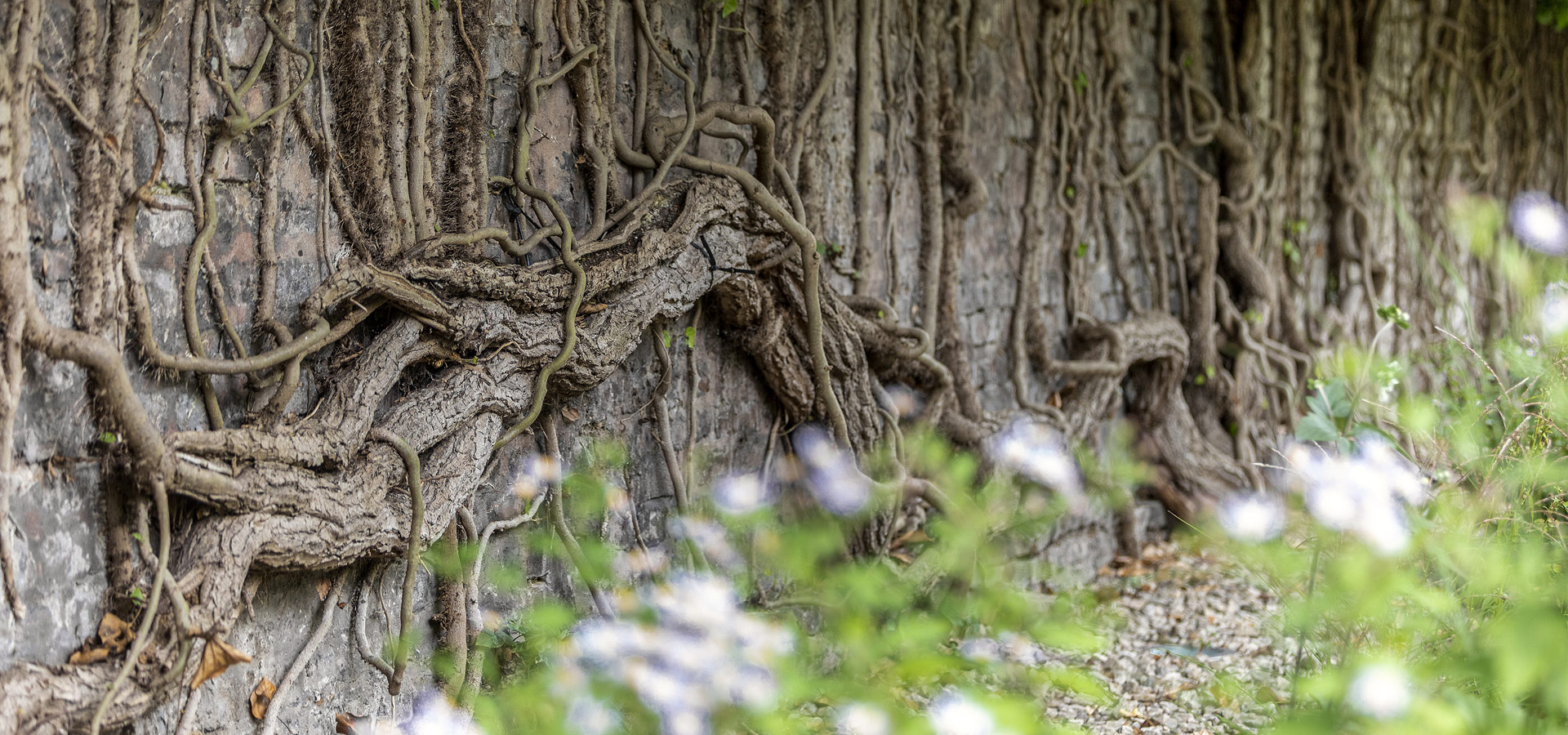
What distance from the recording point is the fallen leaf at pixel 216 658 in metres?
1.53

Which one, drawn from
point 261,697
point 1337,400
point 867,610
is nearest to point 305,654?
point 261,697

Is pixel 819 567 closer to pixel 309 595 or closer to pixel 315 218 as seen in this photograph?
pixel 309 595

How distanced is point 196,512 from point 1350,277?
4226mm

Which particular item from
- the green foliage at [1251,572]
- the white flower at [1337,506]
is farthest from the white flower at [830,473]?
the white flower at [1337,506]

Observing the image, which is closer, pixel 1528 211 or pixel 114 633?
pixel 114 633

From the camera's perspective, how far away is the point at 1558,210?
5164 millimetres

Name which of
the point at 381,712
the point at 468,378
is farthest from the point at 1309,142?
the point at 381,712

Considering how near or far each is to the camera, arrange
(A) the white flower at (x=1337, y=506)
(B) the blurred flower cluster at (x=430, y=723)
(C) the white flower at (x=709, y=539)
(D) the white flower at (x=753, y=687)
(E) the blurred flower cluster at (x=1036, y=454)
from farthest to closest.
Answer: (E) the blurred flower cluster at (x=1036, y=454)
(C) the white flower at (x=709, y=539)
(B) the blurred flower cluster at (x=430, y=723)
(A) the white flower at (x=1337, y=506)
(D) the white flower at (x=753, y=687)

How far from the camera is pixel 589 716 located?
43.6 inches

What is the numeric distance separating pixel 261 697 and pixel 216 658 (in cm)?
23

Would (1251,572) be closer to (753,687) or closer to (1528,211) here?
(753,687)

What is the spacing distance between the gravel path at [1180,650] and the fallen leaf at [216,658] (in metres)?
1.46

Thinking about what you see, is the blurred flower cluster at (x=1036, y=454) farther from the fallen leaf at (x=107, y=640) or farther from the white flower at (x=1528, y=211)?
the white flower at (x=1528, y=211)

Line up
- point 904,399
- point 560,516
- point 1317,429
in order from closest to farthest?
point 560,516 < point 904,399 < point 1317,429
